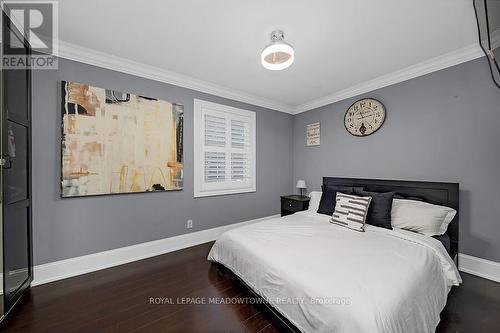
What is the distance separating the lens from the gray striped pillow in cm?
234

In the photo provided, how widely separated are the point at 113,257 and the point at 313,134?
379cm

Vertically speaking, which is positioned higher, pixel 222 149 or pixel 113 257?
pixel 222 149

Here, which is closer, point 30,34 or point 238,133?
point 30,34

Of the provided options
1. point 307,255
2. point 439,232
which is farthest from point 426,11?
point 307,255

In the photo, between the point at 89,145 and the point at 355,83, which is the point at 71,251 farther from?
the point at 355,83

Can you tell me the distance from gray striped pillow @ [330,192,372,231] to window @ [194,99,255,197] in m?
1.70

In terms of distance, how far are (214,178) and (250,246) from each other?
1.69 m

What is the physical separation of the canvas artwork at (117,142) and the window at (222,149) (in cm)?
31

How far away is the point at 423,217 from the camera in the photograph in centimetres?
219

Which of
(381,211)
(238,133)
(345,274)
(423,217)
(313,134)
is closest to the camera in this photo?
(345,274)

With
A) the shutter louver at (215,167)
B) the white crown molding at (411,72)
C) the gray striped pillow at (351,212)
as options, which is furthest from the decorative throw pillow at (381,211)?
the shutter louver at (215,167)

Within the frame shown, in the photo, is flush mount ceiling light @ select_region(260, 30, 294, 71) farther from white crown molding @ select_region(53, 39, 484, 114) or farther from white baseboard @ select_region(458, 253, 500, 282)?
white baseboard @ select_region(458, 253, 500, 282)

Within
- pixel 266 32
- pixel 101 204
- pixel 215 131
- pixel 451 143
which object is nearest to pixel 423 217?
pixel 451 143

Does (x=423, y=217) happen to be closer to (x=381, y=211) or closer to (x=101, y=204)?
(x=381, y=211)
